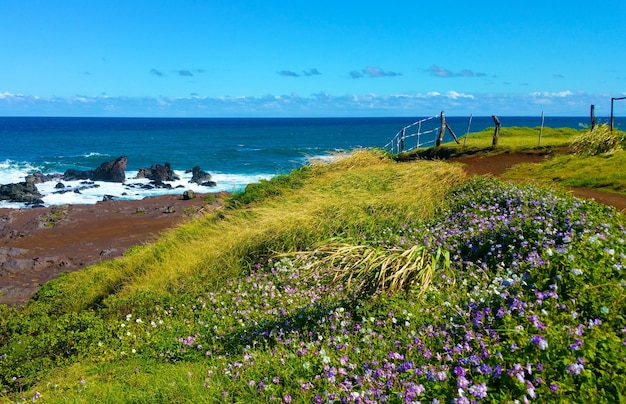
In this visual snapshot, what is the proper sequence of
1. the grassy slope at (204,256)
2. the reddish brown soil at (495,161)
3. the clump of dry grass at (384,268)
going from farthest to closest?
the reddish brown soil at (495,161) → the grassy slope at (204,256) → the clump of dry grass at (384,268)

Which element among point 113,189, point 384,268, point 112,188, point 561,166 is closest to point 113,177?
point 112,188

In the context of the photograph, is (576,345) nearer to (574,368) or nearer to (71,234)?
Result: (574,368)

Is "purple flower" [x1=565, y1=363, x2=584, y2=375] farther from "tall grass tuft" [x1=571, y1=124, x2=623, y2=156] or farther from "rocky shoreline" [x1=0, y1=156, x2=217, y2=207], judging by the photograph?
"rocky shoreline" [x1=0, y1=156, x2=217, y2=207]

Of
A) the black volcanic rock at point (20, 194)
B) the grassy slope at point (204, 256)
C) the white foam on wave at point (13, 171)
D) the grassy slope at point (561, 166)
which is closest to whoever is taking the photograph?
the grassy slope at point (204, 256)

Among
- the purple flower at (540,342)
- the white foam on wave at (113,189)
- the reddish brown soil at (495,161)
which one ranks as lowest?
the white foam on wave at (113,189)

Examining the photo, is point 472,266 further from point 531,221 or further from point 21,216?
point 21,216

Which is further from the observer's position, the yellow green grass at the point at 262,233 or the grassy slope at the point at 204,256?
the yellow green grass at the point at 262,233

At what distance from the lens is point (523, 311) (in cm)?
445

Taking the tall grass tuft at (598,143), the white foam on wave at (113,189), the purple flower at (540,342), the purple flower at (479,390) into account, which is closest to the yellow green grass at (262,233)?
the purple flower at (540,342)

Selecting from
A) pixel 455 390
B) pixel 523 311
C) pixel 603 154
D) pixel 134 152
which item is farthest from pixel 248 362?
pixel 134 152

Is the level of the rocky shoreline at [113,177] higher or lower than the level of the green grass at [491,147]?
lower

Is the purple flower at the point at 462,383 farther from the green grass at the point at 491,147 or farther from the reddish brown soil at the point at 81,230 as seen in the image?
the green grass at the point at 491,147

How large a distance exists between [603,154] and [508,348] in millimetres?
17183

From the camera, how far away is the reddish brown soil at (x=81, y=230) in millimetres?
16719
